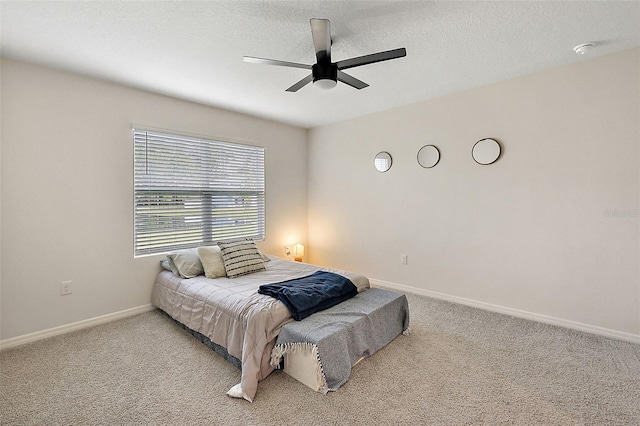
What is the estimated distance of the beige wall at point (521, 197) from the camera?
2.59 meters

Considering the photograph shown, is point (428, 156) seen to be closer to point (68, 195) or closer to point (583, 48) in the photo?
point (583, 48)

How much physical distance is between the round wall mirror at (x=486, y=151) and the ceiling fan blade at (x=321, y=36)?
2107 mm

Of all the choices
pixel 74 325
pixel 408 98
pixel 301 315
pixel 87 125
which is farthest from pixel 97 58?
pixel 408 98

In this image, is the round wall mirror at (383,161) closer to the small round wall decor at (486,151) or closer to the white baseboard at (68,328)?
the small round wall decor at (486,151)

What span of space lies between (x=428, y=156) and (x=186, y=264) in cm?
309

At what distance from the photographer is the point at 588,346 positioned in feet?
8.13

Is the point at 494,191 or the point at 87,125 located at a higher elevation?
the point at 87,125

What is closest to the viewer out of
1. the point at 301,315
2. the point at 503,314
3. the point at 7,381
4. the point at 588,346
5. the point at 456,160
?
the point at 7,381

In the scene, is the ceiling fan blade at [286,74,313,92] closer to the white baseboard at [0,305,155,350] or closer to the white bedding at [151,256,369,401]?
the white bedding at [151,256,369,401]

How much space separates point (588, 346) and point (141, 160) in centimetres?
457

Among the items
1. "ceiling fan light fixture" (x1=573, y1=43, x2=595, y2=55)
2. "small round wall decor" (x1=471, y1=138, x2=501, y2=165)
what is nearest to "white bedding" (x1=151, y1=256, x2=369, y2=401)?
"small round wall decor" (x1=471, y1=138, x2=501, y2=165)

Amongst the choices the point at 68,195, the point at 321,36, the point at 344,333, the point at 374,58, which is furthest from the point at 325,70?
the point at 68,195

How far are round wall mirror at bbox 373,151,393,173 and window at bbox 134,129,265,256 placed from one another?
1693mm

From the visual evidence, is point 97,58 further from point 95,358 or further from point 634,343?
point 634,343
